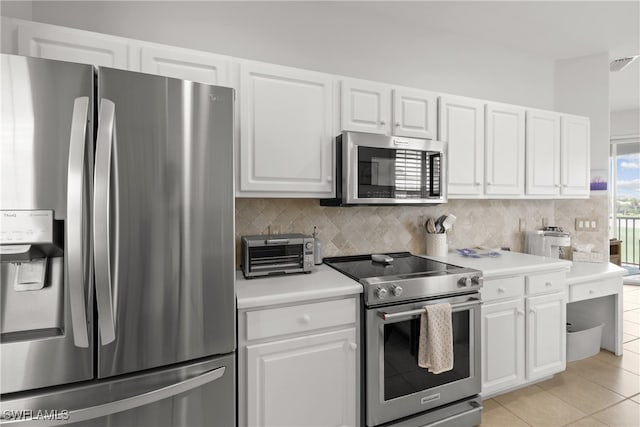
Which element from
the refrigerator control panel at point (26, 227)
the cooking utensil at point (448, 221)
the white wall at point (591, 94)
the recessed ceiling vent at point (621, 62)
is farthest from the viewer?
the recessed ceiling vent at point (621, 62)

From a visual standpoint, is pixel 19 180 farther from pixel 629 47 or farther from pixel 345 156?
pixel 629 47

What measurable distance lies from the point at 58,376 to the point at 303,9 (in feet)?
8.58

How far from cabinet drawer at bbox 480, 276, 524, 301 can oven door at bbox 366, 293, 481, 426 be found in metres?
0.18

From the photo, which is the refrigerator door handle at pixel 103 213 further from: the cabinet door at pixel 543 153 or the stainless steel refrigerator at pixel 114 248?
the cabinet door at pixel 543 153

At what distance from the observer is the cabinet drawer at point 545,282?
7.45ft

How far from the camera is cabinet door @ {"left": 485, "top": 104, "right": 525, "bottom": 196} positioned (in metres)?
2.65

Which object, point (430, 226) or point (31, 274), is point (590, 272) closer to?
point (430, 226)

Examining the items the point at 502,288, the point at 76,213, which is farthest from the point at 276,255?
the point at 502,288

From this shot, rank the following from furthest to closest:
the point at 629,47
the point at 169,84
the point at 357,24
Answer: the point at 629,47
the point at 357,24
the point at 169,84

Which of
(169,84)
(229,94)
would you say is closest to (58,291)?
(169,84)

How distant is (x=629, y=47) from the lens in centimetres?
320

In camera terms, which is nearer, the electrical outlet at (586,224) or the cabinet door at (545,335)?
the cabinet door at (545,335)

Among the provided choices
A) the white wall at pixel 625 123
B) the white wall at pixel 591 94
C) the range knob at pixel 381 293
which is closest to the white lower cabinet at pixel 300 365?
the range knob at pixel 381 293

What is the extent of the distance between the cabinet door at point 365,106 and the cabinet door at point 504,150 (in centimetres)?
Result: 101
